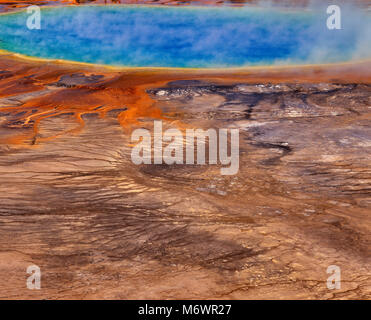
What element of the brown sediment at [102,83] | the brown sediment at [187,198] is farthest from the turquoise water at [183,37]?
the brown sediment at [187,198]

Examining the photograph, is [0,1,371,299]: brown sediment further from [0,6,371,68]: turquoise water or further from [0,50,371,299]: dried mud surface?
[0,6,371,68]: turquoise water

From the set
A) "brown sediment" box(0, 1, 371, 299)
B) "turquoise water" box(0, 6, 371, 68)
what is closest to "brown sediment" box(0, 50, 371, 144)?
"brown sediment" box(0, 1, 371, 299)

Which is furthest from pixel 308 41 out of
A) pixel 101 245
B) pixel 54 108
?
pixel 101 245

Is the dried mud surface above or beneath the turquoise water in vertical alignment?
beneath

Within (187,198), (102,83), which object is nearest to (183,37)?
(102,83)

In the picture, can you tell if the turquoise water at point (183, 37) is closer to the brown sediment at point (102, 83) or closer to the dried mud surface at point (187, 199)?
the brown sediment at point (102, 83)

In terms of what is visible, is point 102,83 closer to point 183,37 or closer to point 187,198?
point 187,198

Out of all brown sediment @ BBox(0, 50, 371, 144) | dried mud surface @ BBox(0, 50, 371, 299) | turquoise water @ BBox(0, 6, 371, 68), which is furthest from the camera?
turquoise water @ BBox(0, 6, 371, 68)
